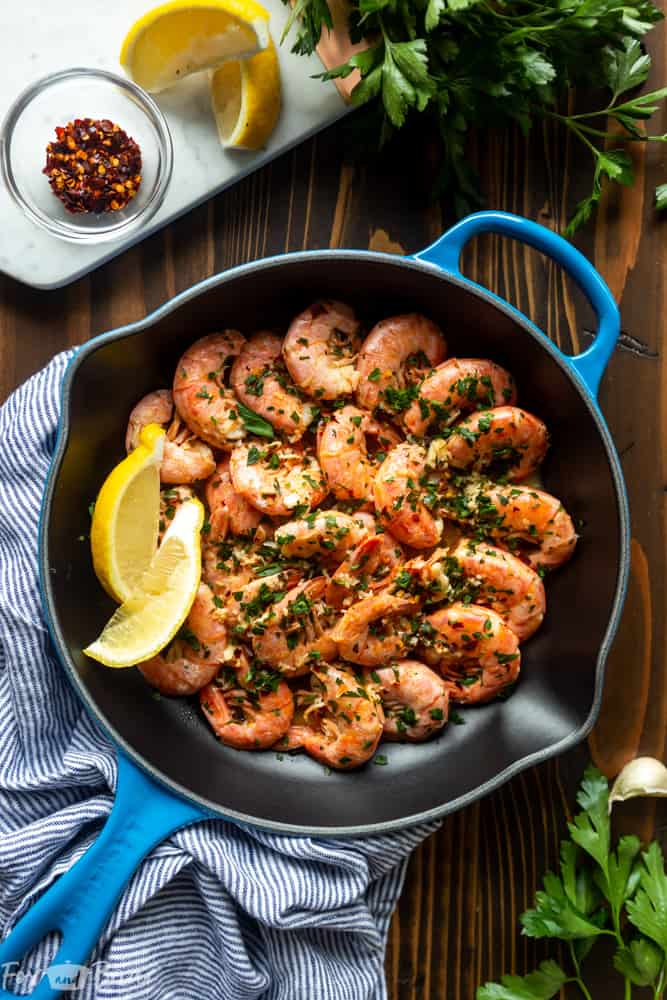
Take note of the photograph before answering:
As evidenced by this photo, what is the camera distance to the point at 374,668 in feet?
7.62

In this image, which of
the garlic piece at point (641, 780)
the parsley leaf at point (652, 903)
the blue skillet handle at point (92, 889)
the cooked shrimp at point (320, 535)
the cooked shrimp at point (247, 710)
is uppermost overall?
the cooked shrimp at point (320, 535)

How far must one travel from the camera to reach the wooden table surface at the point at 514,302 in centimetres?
249

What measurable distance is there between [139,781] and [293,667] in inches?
17.7

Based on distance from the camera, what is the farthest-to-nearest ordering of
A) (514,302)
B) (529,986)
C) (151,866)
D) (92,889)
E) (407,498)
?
(514,302)
(529,986)
(407,498)
(151,866)
(92,889)

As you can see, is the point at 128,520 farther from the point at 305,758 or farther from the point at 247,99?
the point at 247,99

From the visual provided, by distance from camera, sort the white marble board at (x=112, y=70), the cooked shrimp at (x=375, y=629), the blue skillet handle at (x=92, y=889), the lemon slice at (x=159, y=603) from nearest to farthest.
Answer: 1. the blue skillet handle at (x=92, y=889)
2. the lemon slice at (x=159, y=603)
3. the cooked shrimp at (x=375, y=629)
4. the white marble board at (x=112, y=70)

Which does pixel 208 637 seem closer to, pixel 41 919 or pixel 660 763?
pixel 41 919

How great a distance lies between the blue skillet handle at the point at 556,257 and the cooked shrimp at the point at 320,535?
65 centimetres

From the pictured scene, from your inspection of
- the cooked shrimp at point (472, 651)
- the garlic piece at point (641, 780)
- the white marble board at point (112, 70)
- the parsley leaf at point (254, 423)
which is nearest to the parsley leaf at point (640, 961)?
the garlic piece at point (641, 780)

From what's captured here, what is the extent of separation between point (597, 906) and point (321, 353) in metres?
1.61

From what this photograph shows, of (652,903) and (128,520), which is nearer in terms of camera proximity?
(128,520)

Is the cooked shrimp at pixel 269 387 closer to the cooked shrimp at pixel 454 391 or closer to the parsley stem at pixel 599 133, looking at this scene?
the cooked shrimp at pixel 454 391

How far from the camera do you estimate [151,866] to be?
7.07 feet

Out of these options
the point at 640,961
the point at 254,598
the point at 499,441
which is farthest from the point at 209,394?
the point at 640,961
